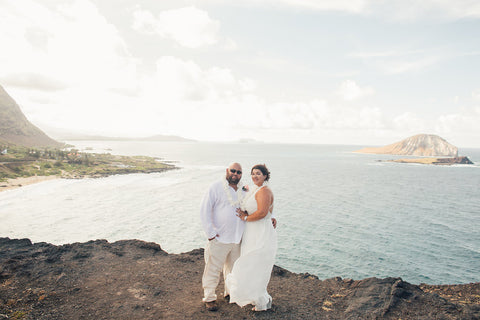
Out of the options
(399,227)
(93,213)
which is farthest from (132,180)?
(399,227)

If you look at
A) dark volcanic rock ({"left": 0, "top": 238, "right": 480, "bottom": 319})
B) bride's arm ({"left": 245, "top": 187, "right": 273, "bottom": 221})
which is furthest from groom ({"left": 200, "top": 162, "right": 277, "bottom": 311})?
dark volcanic rock ({"left": 0, "top": 238, "right": 480, "bottom": 319})

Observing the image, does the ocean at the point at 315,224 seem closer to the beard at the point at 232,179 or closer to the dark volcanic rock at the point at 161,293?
the dark volcanic rock at the point at 161,293

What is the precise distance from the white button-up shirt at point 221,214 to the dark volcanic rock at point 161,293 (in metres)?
1.94

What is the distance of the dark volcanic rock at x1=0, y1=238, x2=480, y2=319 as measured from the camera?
279 inches

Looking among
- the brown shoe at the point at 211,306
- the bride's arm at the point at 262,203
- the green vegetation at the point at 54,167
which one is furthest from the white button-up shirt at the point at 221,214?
the green vegetation at the point at 54,167

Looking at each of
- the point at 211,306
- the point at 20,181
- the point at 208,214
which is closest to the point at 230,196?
the point at 208,214

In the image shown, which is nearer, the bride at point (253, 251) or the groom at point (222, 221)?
the bride at point (253, 251)

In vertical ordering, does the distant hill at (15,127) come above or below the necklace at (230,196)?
above

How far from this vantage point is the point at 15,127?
159 meters

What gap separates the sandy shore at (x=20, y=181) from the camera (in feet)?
148

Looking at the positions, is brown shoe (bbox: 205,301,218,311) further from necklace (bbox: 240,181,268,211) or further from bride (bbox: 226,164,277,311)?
necklace (bbox: 240,181,268,211)

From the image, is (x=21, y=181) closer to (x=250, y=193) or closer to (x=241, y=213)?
(x=241, y=213)

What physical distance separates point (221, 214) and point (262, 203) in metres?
1.08

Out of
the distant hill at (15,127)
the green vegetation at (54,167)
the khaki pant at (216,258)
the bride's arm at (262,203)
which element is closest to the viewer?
the bride's arm at (262,203)
